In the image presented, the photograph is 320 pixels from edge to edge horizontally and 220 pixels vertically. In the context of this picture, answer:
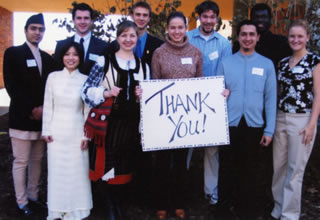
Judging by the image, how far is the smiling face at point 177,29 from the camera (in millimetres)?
3527

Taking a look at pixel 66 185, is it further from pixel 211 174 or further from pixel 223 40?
pixel 223 40

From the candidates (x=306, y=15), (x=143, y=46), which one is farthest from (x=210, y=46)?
(x=306, y=15)

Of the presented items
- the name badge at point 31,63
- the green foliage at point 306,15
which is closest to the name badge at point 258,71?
the green foliage at point 306,15

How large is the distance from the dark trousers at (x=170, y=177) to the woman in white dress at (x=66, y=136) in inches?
32.6

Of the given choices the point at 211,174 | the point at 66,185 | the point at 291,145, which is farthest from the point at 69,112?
the point at 291,145

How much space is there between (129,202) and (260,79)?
88.7 inches

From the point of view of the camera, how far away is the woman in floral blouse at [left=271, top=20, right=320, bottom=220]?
347 cm

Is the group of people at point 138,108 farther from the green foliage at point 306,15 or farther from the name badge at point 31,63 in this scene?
the green foliage at point 306,15

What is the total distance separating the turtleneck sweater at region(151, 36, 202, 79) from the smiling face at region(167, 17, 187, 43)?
0.06 m

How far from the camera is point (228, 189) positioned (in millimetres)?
3988

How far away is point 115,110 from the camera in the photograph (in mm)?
3371

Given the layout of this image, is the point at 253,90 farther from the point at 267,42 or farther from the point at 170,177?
the point at 170,177

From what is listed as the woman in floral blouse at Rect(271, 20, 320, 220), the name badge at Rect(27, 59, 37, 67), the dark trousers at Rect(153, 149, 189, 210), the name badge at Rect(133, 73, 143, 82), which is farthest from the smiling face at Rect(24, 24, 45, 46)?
the woman in floral blouse at Rect(271, 20, 320, 220)

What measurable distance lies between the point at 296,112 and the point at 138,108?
1663mm
